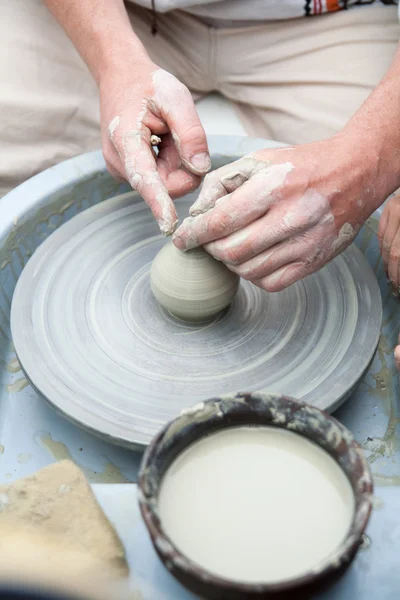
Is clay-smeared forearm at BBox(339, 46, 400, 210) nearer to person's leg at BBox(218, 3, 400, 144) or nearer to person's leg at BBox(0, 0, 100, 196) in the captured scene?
person's leg at BBox(218, 3, 400, 144)

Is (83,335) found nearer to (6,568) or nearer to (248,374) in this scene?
(248,374)

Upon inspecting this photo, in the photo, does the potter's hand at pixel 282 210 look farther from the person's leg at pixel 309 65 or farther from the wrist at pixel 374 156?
the person's leg at pixel 309 65

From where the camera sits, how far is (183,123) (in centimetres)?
132

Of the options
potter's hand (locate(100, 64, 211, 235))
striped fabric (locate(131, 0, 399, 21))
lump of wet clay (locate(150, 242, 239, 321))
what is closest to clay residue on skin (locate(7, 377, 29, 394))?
lump of wet clay (locate(150, 242, 239, 321))

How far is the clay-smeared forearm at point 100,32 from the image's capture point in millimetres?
1514

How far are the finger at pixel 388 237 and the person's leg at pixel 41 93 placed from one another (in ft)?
2.85

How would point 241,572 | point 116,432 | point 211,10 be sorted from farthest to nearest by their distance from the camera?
1. point 211,10
2. point 116,432
3. point 241,572

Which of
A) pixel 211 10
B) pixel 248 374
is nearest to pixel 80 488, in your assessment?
pixel 248 374

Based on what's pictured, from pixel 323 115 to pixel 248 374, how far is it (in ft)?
3.00

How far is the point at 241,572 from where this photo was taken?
690 mm

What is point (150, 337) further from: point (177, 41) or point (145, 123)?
point (177, 41)

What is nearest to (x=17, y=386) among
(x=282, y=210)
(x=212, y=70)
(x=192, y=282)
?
(x=192, y=282)

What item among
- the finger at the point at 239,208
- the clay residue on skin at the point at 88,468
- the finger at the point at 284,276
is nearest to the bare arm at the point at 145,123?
the finger at the point at 239,208

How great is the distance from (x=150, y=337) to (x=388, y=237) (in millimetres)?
566
